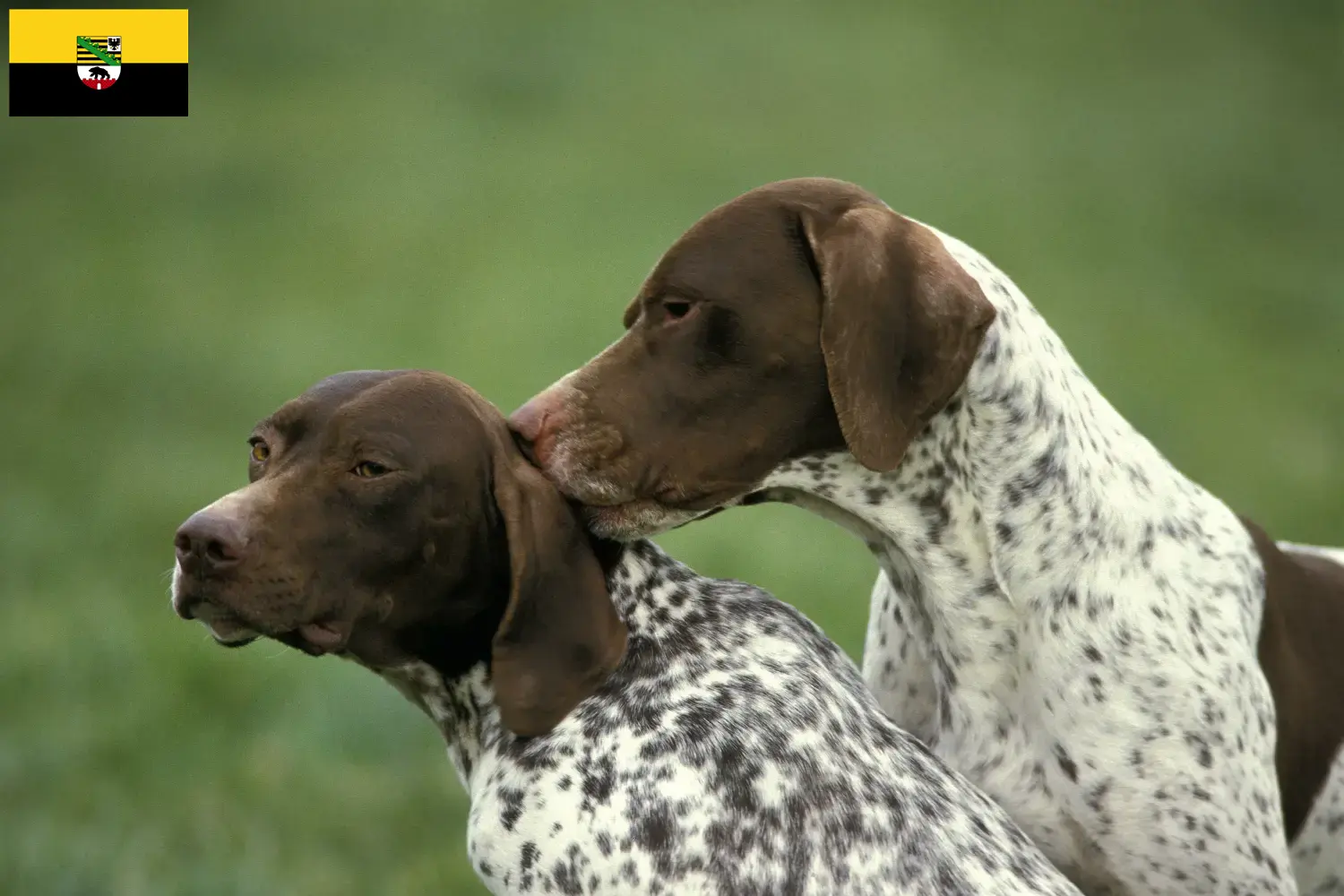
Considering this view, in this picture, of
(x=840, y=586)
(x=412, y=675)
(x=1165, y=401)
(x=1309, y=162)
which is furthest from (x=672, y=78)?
(x=412, y=675)

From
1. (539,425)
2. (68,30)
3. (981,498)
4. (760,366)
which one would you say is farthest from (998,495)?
(68,30)

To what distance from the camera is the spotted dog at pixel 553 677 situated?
455 cm

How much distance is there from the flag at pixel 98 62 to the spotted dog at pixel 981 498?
9849mm

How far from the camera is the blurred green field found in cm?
784

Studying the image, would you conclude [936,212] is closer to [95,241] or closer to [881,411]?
[95,241]

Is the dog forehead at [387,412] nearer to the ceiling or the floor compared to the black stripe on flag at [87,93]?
nearer to the ceiling

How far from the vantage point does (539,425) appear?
4.86 meters

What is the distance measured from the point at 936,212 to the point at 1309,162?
5029mm

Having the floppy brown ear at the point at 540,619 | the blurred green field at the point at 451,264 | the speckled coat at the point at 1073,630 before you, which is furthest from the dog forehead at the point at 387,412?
the blurred green field at the point at 451,264

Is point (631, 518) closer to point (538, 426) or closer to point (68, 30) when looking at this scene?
point (538, 426)

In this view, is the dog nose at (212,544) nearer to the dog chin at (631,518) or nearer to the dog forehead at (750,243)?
the dog chin at (631,518)

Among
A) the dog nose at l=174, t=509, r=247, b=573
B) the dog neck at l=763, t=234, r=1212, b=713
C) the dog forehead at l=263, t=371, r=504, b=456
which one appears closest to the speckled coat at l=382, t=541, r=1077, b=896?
the dog neck at l=763, t=234, r=1212, b=713

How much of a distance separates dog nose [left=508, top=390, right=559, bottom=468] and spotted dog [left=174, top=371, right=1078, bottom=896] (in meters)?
0.04

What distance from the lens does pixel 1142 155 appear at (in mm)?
20797
